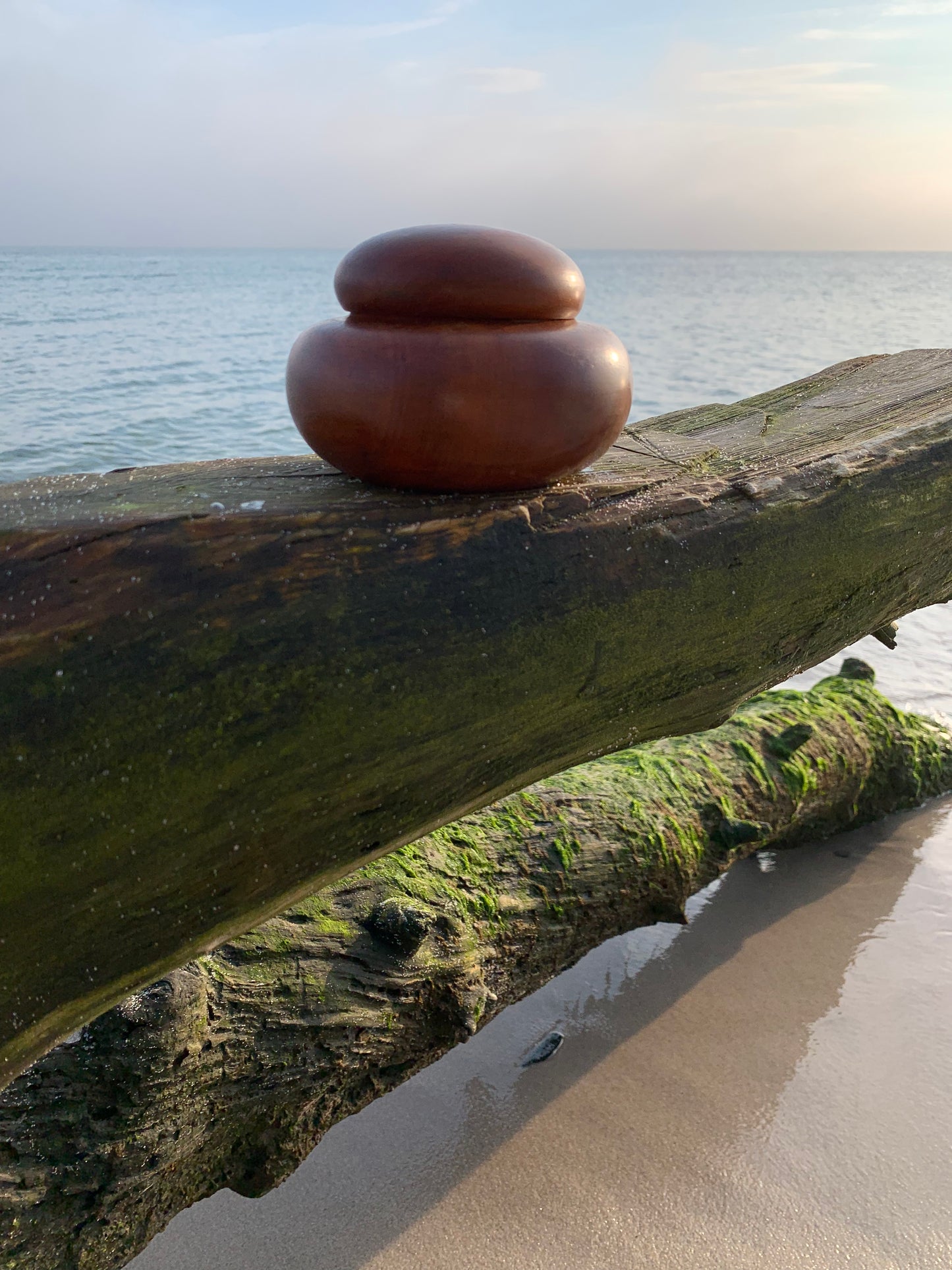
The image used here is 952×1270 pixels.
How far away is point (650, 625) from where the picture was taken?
1.50 m

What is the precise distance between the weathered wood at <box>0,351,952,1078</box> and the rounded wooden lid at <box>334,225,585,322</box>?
27cm

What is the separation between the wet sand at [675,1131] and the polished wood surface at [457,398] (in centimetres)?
162

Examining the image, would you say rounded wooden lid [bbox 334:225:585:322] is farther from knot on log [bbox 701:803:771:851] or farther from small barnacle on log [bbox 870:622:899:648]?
knot on log [bbox 701:803:771:851]

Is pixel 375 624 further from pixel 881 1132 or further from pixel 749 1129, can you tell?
pixel 881 1132

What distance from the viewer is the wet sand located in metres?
1.99

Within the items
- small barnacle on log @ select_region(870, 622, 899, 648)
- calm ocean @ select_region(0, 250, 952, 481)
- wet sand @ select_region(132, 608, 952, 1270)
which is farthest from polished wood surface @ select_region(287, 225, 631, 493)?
calm ocean @ select_region(0, 250, 952, 481)

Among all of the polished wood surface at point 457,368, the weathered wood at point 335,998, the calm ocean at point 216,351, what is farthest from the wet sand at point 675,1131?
the calm ocean at point 216,351

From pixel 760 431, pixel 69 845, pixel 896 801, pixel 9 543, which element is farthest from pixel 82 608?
pixel 896 801

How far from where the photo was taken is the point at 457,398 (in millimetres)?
1298

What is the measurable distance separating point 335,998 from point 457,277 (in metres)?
1.35

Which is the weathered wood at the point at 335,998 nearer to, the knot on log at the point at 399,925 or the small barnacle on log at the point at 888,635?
the knot on log at the point at 399,925

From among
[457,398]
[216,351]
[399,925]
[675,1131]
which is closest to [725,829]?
[675,1131]

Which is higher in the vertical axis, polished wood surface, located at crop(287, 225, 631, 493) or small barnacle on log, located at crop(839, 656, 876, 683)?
polished wood surface, located at crop(287, 225, 631, 493)

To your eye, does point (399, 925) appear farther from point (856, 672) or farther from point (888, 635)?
point (856, 672)
